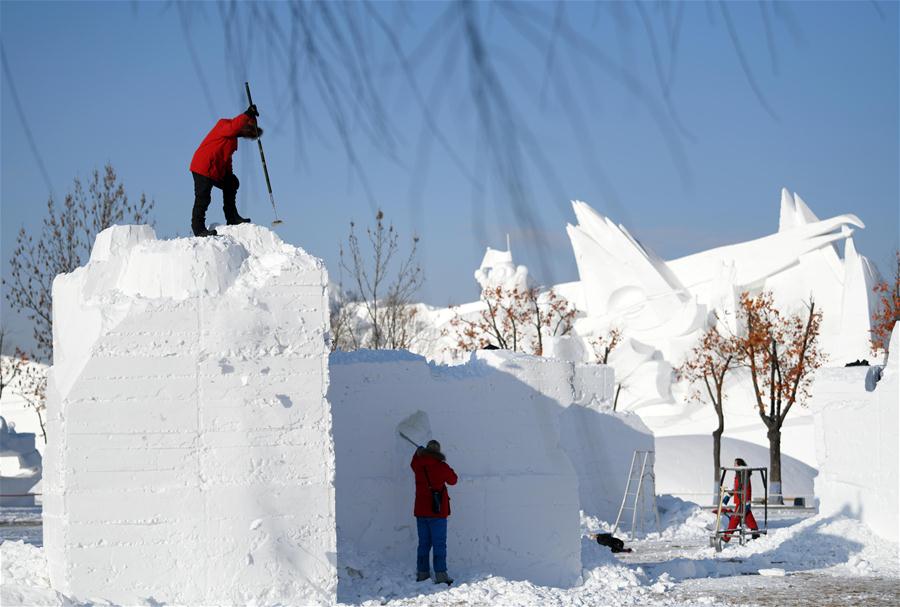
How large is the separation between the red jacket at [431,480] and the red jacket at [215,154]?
2.75m

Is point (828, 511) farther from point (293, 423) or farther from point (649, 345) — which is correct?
point (649, 345)

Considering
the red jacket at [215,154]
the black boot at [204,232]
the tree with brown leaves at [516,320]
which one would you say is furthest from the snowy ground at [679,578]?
the tree with brown leaves at [516,320]

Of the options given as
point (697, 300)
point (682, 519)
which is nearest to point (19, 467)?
point (682, 519)

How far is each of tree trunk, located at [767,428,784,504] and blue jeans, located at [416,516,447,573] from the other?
15.1m

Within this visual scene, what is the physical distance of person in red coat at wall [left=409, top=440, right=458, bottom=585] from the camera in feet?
29.9

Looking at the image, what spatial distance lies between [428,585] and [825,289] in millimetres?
33325

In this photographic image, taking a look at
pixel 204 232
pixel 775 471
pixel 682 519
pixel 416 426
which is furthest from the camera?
pixel 775 471

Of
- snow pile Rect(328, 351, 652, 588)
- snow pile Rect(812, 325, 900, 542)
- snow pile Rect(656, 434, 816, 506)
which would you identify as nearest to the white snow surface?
snow pile Rect(656, 434, 816, 506)

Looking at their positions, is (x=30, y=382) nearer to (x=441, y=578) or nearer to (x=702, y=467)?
(x=702, y=467)

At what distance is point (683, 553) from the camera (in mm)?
13547

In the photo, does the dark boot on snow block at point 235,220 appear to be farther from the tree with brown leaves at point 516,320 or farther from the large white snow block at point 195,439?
the tree with brown leaves at point 516,320

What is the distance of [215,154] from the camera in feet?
29.6

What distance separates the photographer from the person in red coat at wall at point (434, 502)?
912 centimetres

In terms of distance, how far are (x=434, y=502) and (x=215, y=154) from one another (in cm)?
320
